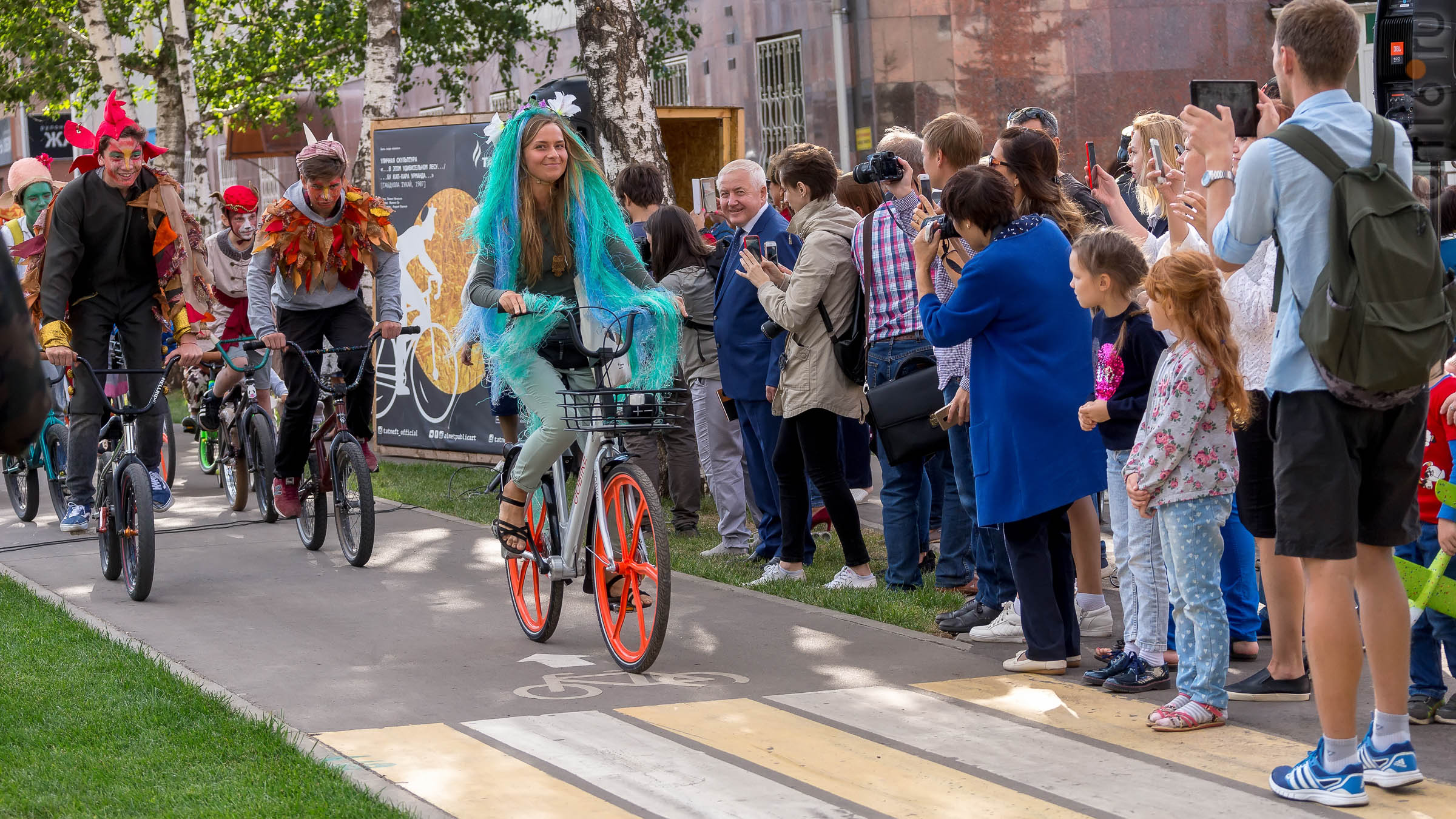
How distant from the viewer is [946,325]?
5.94m

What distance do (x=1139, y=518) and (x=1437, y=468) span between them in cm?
98

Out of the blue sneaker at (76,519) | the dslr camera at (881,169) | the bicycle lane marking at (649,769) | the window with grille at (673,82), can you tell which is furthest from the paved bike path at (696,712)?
the window with grille at (673,82)

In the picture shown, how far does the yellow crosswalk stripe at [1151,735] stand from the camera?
438 centimetres

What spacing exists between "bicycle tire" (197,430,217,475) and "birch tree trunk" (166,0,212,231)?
8.13 meters

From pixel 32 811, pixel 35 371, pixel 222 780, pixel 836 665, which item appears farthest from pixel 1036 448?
pixel 35 371

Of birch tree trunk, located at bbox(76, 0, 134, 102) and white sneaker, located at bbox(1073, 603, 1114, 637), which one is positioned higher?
birch tree trunk, located at bbox(76, 0, 134, 102)

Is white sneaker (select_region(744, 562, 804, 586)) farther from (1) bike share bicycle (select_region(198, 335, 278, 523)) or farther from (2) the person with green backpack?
(2) the person with green backpack

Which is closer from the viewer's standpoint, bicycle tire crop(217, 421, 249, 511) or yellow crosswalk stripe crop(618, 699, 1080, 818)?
yellow crosswalk stripe crop(618, 699, 1080, 818)

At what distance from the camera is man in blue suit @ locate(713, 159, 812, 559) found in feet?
26.5

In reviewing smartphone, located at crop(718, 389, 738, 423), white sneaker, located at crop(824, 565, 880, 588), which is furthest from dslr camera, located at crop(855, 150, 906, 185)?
smartphone, located at crop(718, 389, 738, 423)

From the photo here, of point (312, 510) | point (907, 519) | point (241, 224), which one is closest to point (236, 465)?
point (312, 510)

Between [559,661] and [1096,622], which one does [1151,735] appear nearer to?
[1096,622]

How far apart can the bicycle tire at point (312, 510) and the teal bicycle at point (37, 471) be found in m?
2.24

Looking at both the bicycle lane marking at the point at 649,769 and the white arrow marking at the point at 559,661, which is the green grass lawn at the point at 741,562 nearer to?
the white arrow marking at the point at 559,661
